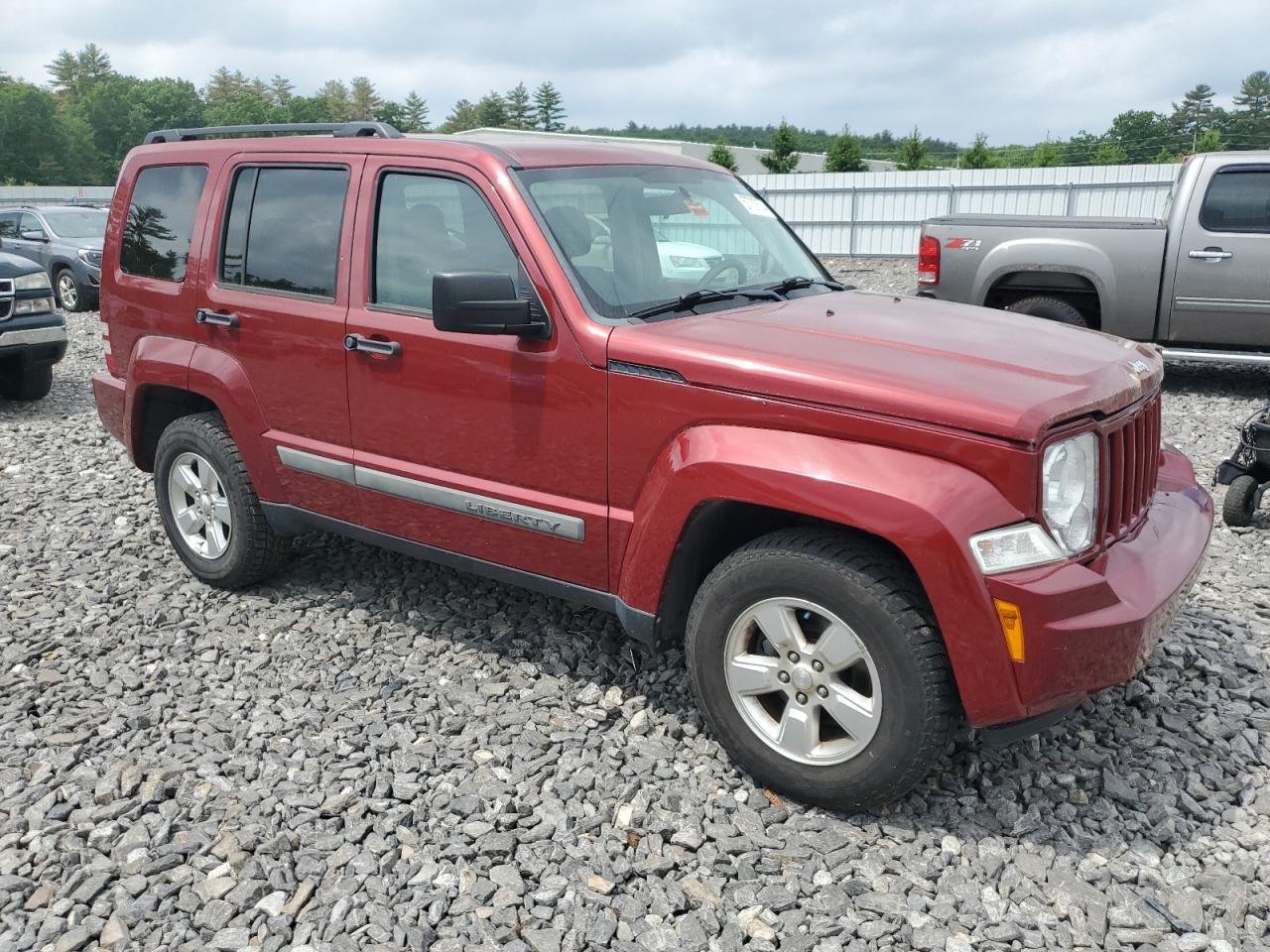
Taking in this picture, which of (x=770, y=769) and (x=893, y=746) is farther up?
(x=893, y=746)

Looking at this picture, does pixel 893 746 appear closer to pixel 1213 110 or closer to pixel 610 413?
pixel 610 413

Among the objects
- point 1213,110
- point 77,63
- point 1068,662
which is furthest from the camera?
point 77,63

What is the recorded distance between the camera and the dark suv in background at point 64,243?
1552cm

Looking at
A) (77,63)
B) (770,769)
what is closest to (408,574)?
(770,769)

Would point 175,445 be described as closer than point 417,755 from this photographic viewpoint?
No

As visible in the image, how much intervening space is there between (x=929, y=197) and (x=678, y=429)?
22291mm

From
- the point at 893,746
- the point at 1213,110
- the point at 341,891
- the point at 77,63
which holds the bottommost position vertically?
the point at 341,891

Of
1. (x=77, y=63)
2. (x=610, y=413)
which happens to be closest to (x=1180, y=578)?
(x=610, y=413)

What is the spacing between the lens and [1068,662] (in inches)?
109

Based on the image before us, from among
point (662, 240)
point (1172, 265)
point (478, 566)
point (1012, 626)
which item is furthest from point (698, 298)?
point (1172, 265)

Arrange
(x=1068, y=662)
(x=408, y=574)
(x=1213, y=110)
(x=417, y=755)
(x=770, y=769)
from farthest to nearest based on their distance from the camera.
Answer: (x=1213, y=110)
(x=408, y=574)
(x=417, y=755)
(x=770, y=769)
(x=1068, y=662)

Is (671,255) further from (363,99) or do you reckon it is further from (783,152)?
(363,99)

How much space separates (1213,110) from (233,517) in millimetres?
124069

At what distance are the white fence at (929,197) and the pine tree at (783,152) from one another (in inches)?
641
